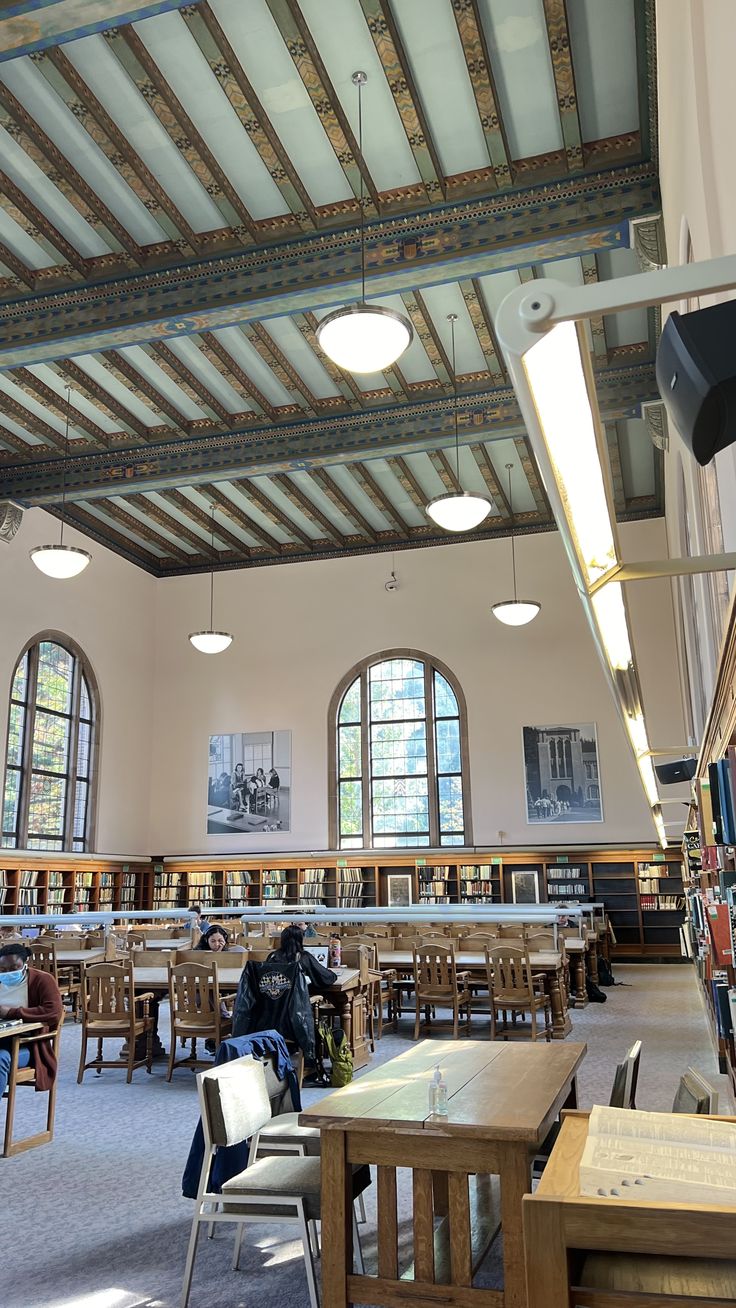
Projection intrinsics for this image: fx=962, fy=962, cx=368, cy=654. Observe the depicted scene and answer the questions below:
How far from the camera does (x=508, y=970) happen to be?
314 inches

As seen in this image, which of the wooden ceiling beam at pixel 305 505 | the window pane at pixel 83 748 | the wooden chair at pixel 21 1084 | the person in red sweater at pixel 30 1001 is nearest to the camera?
the wooden chair at pixel 21 1084

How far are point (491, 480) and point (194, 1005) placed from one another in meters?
10.1

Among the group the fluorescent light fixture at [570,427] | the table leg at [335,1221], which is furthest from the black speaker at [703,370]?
the table leg at [335,1221]

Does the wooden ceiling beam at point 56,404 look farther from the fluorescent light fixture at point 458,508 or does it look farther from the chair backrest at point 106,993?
the chair backrest at point 106,993

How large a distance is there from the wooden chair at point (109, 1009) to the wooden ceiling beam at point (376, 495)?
9.12m

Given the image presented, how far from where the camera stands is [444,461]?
14.3m

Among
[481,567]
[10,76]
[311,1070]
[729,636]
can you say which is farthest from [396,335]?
[481,567]

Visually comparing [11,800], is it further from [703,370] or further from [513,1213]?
[703,370]

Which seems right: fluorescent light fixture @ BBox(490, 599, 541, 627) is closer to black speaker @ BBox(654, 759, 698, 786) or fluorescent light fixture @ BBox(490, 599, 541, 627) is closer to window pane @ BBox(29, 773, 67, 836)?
black speaker @ BBox(654, 759, 698, 786)

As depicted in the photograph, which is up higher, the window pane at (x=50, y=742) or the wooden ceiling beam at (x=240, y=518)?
the wooden ceiling beam at (x=240, y=518)

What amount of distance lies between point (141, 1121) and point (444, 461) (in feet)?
34.4

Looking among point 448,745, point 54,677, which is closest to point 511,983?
point 448,745

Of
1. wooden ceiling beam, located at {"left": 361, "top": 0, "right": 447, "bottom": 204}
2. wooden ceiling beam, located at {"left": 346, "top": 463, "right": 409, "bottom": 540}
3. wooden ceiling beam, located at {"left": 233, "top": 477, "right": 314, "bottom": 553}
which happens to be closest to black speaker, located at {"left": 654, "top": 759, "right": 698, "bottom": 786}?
wooden ceiling beam, located at {"left": 361, "top": 0, "right": 447, "bottom": 204}

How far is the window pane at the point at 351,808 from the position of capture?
17.1 metres
